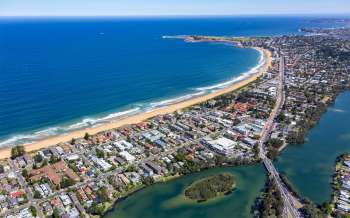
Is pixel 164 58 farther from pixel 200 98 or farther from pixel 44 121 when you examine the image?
pixel 44 121

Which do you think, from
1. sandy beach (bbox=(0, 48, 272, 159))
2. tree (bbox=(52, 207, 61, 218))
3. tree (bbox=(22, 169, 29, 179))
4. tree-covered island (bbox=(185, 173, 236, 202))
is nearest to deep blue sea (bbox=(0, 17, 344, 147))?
sandy beach (bbox=(0, 48, 272, 159))

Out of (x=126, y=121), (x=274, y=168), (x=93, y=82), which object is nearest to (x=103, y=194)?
(x=274, y=168)

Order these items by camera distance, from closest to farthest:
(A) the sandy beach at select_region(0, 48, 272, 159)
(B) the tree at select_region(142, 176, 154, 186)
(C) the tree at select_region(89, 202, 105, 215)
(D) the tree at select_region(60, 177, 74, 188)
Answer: (C) the tree at select_region(89, 202, 105, 215) → (D) the tree at select_region(60, 177, 74, 188) → (B) the tree at select_region(142, 176, 154, 186) → (A) the sandy beach at select_region(0, 48, 272, 159)

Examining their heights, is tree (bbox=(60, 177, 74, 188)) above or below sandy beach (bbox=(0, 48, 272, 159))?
below

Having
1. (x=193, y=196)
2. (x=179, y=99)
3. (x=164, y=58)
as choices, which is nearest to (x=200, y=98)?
(x=179, y=99)

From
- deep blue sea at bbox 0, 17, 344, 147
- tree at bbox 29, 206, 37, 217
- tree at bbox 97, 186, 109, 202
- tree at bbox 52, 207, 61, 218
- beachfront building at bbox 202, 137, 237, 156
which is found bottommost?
tree at bbox 29, 206, 37, 217

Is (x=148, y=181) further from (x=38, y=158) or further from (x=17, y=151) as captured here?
(x=17, y=151)

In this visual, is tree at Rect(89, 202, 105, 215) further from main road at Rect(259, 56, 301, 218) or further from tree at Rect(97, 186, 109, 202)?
main road at Rect(259, 56, 301, 218)
